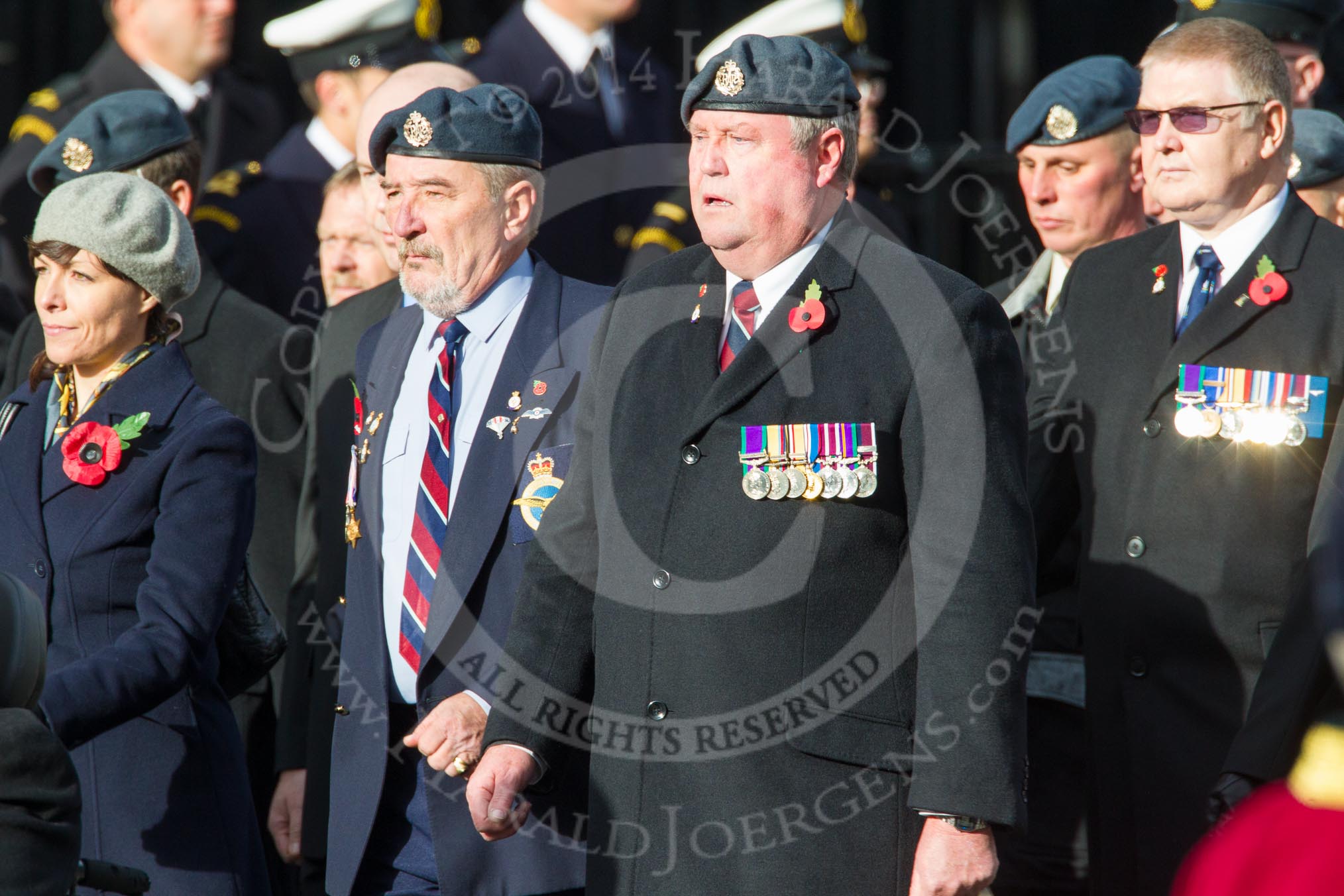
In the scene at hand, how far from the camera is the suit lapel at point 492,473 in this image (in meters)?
3.32

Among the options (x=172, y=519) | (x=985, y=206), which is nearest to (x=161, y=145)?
(x=172, y=519)

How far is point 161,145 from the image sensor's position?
4598mm

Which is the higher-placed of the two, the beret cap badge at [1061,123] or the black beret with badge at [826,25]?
the black beret with badge at [826,25]

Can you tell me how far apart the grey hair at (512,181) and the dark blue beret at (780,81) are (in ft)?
2.39

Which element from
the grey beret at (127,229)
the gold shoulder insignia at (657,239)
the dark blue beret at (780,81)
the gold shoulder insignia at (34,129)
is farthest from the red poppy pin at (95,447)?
the gold shoulder insignia at (34,129)

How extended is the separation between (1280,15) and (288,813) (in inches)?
123

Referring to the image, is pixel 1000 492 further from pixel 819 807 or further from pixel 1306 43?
pixel 1306 43

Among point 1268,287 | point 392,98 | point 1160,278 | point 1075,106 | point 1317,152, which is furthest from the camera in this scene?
point 392,98

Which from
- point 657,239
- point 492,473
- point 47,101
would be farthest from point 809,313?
point 47,101

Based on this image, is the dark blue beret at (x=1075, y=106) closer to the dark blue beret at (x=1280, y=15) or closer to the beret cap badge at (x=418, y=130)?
the dark blue beret at (x=1280, y=15)

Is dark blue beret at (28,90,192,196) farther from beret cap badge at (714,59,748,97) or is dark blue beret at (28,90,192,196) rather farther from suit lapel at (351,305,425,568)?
beret cap badge at (714,59,748,97)

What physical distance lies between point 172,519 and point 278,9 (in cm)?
464

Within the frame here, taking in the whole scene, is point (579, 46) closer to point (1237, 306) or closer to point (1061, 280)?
point (1061, 280)

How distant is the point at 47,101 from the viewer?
20.1 feet
